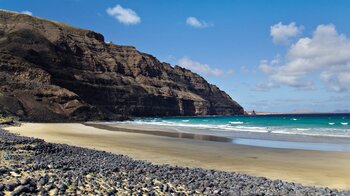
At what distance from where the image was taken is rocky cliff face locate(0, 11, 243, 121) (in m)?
83.4

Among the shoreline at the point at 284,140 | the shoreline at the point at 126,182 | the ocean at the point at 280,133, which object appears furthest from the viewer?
the ocean at the point at 280,133

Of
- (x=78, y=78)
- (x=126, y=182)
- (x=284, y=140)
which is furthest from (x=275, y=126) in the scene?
(x=78, y=78)

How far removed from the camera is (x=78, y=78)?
395 feet

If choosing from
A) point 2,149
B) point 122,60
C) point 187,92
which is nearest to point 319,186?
point 2,149

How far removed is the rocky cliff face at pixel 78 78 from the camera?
83375 millimetres

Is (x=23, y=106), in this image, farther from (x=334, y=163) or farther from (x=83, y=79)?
(x=334, y=163)

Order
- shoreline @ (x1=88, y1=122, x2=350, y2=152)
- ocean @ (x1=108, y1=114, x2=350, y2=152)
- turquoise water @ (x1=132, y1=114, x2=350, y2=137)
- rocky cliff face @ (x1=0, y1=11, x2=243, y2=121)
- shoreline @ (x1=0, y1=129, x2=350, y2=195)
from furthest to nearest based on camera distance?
rocky cliff face @ (x1=0, y1=11, x2=243, y2=121)
turquoise water @ (x1=132, y1=114, x2=350, y2=137)
ocean @ (x1=108, y1=114, x2=350, y2=152)
shoreline @ (x1=88, y1=122, x2=350, y2=152)
shoreline @ (x1=0, y1=129, x2=350, y2=195)

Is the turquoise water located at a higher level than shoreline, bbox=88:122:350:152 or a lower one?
higher

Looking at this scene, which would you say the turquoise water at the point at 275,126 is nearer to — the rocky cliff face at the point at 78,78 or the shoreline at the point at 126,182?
the rocky cliff face at the point at 78,78

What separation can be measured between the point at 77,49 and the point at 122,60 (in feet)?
99.3

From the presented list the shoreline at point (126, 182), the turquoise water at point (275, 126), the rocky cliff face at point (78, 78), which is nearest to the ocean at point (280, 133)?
the turquoise water at point (275, 126)

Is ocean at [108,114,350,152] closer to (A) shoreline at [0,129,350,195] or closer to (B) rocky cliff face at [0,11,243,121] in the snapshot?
(A) shoreline at [0,129,350,195]

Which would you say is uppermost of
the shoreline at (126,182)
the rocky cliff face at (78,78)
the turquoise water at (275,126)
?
the rocky cliff face at (78,78)

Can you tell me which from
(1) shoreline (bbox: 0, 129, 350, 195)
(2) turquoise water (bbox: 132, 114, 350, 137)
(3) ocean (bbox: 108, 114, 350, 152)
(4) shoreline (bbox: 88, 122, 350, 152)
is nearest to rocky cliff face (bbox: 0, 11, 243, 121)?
(2) turquoise water (bbox: 132, 114, 350, 137)
